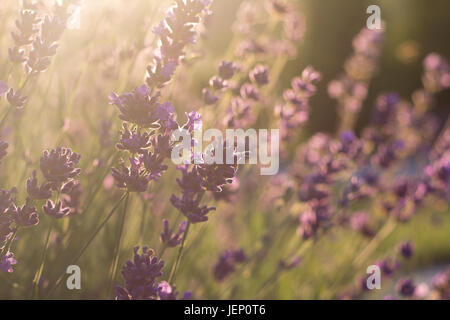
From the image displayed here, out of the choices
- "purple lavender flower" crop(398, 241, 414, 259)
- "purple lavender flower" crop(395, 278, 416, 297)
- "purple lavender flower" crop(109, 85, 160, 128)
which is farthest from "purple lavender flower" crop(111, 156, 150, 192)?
"purple lavender flower" crop(398, 241, 414, 259)

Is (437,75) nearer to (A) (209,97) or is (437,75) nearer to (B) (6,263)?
(A) (209,97)

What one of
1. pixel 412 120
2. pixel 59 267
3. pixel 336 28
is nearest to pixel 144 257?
pixel 59 267

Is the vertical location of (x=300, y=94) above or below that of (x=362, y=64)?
below

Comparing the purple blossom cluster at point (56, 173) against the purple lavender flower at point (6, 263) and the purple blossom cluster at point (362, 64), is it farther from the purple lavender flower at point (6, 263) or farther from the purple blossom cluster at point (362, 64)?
the purple blossom cluster at point (362, 64)

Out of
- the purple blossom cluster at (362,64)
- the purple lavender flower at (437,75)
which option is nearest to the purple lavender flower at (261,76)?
the purple blossom cluster at (362,64)

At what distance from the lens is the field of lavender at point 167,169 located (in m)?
1.18

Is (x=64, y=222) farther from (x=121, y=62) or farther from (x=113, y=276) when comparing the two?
(x=121, y=62)

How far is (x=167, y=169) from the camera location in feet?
4.21

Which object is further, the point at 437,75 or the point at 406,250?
the point at 437,75

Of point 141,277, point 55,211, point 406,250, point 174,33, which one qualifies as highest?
point 174,33

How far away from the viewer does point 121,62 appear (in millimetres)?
2234

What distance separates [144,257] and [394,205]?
167cm

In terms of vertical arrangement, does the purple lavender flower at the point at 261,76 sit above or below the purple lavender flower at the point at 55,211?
above

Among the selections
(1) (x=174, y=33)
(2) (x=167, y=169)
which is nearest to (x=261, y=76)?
(1) (x=174, y=33)
